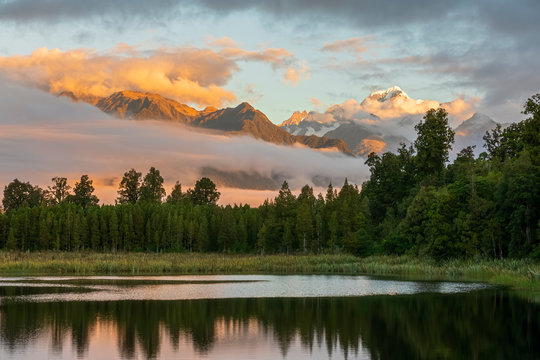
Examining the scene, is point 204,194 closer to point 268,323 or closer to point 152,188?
point 152,188

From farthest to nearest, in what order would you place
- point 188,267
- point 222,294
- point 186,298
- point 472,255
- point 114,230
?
1. point 114,230
2. point 188,267
3. point 472,255
4. point 222,294
5. point 186,298

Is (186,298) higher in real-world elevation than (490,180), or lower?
lower

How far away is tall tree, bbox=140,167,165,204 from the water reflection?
136 meters

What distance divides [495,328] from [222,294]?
79.2 feet

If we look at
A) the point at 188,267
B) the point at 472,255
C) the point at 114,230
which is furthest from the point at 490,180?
the point at 114,230

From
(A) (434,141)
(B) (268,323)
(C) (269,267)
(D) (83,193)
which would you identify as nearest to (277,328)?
(B) (268,323)

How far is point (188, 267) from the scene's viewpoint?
8725 cm

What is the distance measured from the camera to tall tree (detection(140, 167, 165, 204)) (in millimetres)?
179000

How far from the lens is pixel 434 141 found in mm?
112750

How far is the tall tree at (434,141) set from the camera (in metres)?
113

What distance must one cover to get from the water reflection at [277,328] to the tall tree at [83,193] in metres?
132

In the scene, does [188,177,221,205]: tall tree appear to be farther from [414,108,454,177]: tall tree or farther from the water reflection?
the water reflection

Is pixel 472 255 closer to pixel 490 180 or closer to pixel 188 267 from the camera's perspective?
pixel 490 180

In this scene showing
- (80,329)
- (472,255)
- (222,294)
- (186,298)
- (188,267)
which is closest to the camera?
(80,329)
